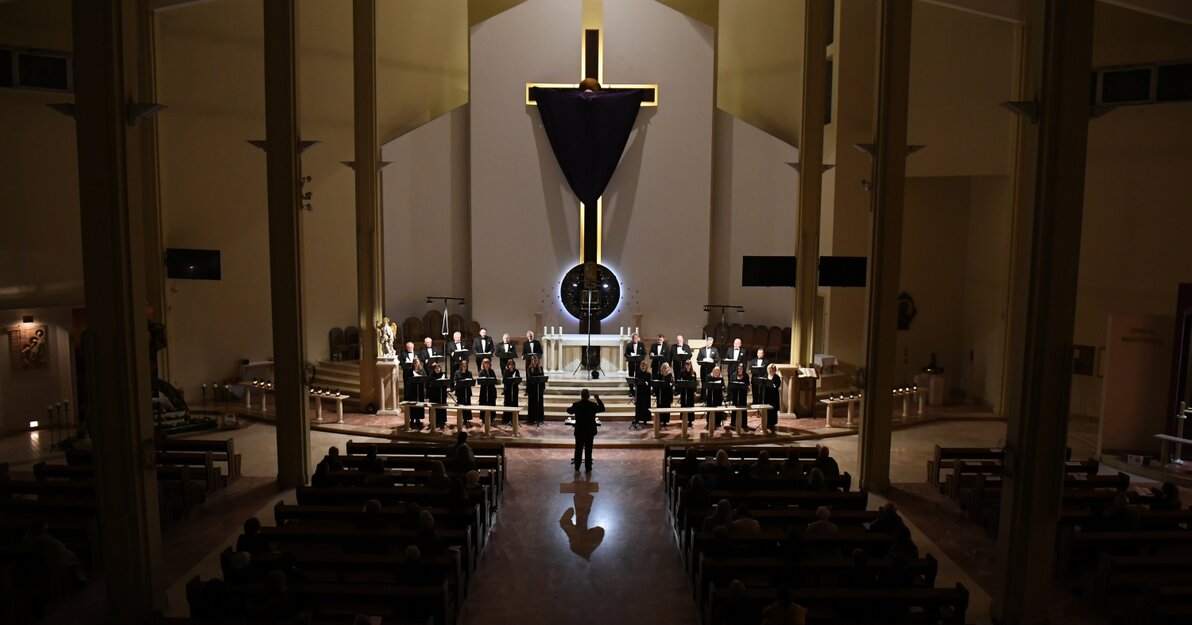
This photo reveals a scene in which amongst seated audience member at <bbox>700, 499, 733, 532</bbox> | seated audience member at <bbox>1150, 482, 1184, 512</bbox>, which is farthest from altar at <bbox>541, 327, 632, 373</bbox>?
seated audience member at <bbox>1150, 482, 1184, 512</bbox>

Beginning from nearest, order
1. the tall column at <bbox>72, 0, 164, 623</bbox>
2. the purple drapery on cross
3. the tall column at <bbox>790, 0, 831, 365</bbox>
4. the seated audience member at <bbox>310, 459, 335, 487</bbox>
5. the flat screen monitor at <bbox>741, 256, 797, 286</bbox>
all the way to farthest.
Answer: the tall column at <bbox>72, 0, 164, 623</bbox>, the seated audience member at <bbox>310, 459, 335, 487</bbox>, the flat screen monitor at <bbox>741, 256, 797, 286</bbox>, the tall column at <bbox>790, 0, 831, 365</bbox>, the purple drapery on cross

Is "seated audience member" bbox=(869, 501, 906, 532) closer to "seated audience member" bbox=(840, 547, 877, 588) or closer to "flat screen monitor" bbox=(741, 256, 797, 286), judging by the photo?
"seated audience member" bbox=(840, 547, 877, 588)

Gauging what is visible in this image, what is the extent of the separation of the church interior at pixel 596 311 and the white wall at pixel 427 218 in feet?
0.40

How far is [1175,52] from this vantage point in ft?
45.2

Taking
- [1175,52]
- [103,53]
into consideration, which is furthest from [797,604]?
[1175,52]

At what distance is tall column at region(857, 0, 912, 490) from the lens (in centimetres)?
1092

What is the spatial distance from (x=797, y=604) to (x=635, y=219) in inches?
543

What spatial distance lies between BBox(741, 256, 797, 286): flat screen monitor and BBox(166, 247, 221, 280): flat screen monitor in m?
9.42

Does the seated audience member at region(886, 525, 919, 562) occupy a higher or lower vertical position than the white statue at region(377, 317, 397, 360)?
lower

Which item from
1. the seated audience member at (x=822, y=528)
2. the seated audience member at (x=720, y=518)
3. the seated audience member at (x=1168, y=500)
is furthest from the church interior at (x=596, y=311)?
the seated audience member at (x=1168, y=500)

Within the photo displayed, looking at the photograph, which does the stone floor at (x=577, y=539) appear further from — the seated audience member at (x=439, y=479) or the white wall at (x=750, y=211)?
the white wall at (x=750, y=211)

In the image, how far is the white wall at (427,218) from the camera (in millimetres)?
19156

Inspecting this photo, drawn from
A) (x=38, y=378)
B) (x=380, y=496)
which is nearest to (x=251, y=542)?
(x=380, y=496)

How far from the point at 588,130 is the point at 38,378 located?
11.9 meters
